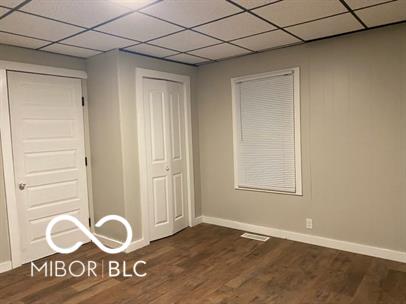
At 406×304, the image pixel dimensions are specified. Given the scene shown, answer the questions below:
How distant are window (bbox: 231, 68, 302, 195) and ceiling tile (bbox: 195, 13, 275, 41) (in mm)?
910

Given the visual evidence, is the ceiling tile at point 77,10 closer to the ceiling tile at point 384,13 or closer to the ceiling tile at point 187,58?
the ceiling tile at point 187,58

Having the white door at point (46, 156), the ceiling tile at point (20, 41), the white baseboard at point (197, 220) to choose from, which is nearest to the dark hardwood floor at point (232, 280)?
the white door at point (46, 156)

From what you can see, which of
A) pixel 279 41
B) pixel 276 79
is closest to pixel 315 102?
pixel 276 79

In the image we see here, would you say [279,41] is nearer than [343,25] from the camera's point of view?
No

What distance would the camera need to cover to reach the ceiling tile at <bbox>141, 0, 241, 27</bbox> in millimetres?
2328

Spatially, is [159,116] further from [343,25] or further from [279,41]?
[343,25]

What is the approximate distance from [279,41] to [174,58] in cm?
136

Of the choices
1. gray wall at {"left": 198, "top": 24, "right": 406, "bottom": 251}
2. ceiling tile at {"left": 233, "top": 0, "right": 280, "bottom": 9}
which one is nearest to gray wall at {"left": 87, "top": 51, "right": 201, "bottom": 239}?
gray wall at {"left": 198, "top": 24, "right": 406, "bottom": 251}

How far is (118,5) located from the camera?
7.55 ft

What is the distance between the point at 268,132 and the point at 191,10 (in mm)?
1972

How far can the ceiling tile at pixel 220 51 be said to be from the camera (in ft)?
11.8

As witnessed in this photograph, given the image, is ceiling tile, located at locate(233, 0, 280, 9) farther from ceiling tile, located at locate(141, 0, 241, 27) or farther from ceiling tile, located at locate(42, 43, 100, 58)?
ceiling tile, located at locate(42, 43, 100, 58)

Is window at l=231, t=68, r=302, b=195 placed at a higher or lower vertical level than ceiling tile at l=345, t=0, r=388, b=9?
lower

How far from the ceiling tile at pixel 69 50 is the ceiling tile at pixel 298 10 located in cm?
204
